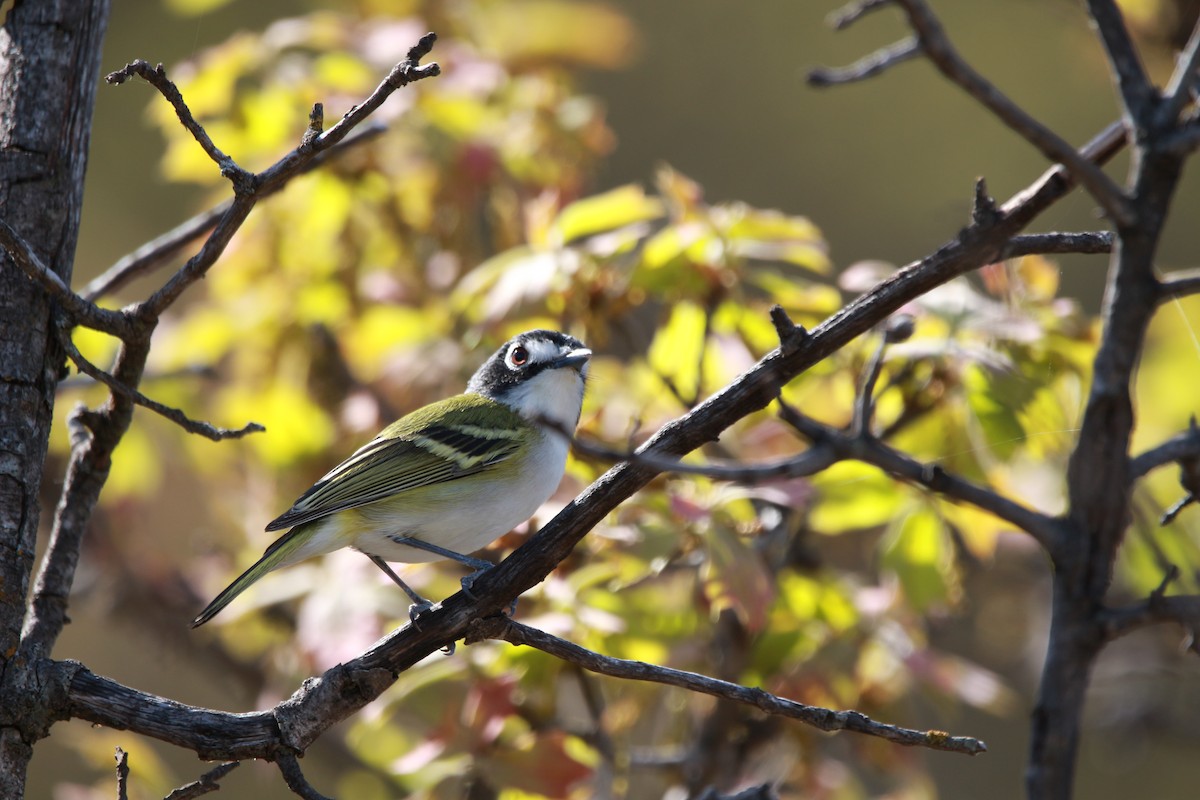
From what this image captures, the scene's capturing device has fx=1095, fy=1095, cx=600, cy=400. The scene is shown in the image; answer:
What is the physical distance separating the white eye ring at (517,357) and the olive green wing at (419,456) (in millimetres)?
167

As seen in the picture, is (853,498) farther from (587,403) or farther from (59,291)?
(59,291)

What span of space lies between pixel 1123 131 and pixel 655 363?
1.62m

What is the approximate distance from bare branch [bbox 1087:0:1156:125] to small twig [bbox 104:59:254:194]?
115 cm

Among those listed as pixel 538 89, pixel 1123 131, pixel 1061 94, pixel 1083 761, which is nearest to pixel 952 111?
pixel 1061 94

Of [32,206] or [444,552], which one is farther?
[444,552]

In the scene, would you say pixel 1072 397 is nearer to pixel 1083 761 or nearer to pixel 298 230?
pixel 298 230

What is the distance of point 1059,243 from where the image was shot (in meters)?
1.50

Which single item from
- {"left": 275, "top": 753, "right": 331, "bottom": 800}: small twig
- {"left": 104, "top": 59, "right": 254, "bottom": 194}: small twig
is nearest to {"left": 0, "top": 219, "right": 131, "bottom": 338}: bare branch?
{"left": 104, "top": 59, "right": 254, "bottom": 194}: small twig

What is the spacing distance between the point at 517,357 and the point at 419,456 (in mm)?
536

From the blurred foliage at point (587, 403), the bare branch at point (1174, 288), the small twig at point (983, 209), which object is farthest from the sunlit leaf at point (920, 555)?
the bare branch at point (1174, 288)

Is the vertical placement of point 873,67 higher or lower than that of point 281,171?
lower

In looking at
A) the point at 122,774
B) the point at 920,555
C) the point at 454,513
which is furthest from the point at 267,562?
the point at 920,555

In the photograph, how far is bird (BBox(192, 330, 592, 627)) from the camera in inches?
103

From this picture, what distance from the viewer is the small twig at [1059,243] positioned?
4.77ft
